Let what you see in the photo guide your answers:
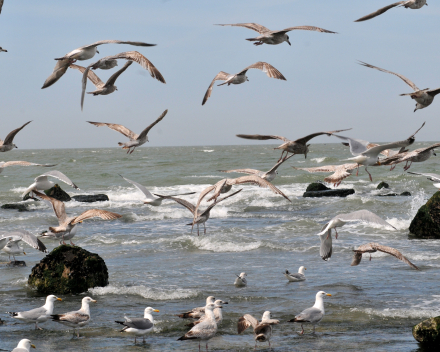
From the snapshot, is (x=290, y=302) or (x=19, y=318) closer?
(x=19, y=318)

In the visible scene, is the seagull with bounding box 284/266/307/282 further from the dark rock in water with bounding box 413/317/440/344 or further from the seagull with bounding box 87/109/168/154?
the dark rock in water with bounding box 413/317/440/344

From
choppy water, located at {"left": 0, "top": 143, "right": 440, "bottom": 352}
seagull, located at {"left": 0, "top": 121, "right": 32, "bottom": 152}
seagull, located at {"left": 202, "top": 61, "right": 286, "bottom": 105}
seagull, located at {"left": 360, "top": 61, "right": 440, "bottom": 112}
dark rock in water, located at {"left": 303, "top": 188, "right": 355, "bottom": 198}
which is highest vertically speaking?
seagull, located at {"left": 202, "top": 61, "right": 286, "bottom": 105}

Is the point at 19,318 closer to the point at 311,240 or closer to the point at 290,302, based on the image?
the point at 290,302

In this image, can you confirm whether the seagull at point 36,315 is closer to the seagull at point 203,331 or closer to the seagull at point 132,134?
the seagull at point 203,331

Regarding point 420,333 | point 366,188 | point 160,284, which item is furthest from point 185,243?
point 366,188

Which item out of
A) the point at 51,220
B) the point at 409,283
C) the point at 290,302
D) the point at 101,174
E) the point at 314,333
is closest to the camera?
the point at 314,333

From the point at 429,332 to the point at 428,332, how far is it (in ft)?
0.05

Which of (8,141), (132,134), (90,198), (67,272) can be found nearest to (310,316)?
(132,134)

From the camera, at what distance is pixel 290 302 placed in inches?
384

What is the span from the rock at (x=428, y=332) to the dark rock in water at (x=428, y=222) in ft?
30.1

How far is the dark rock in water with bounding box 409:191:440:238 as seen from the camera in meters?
16.0

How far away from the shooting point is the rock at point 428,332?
711cm

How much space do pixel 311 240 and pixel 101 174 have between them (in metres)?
31.1

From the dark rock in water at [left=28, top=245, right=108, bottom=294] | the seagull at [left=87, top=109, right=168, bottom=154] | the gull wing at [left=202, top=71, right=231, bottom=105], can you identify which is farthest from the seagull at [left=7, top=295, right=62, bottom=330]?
the gull wing at [left=202, top=71, right=231, bottom=105]
